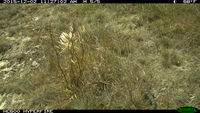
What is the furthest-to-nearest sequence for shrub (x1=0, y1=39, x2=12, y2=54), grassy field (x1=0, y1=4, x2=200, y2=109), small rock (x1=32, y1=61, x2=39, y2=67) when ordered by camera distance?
shrub (x1=0, y1=39, x2=12, y2=54) < small rock (x1=32, y1=61, x2=39, y2=67) < grassy field (x1=0, y1=4, x2=200, y2=109)

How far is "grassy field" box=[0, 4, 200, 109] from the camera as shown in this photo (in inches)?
167

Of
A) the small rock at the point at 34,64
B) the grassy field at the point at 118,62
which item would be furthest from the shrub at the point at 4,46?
the small rock at the point at 34,64

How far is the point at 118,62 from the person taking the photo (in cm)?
470

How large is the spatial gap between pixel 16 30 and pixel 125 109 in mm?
3795

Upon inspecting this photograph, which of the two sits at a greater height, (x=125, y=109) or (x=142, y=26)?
(x=142, y=26)

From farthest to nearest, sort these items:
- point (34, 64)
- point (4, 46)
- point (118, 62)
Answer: point (4, 46) → point (34, 64) → point (118, 62)

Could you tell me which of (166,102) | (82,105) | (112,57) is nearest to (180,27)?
(112,57)

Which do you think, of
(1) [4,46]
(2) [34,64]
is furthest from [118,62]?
(1) [4,46]

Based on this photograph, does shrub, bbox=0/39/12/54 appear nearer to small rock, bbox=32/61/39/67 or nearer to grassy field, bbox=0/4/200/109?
grassy field, bbox=0/4/200/109

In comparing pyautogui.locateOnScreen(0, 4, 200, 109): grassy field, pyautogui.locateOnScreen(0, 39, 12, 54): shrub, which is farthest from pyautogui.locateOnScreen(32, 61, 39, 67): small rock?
pyautogui.locateOnScreen(0, 39, 12, 54): shrub

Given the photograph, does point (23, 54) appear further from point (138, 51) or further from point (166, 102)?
point (166, 102)

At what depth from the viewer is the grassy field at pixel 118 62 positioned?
424 cm

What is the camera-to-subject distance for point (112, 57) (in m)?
4.76

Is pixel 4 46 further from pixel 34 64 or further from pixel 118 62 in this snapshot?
pixel 118 62
